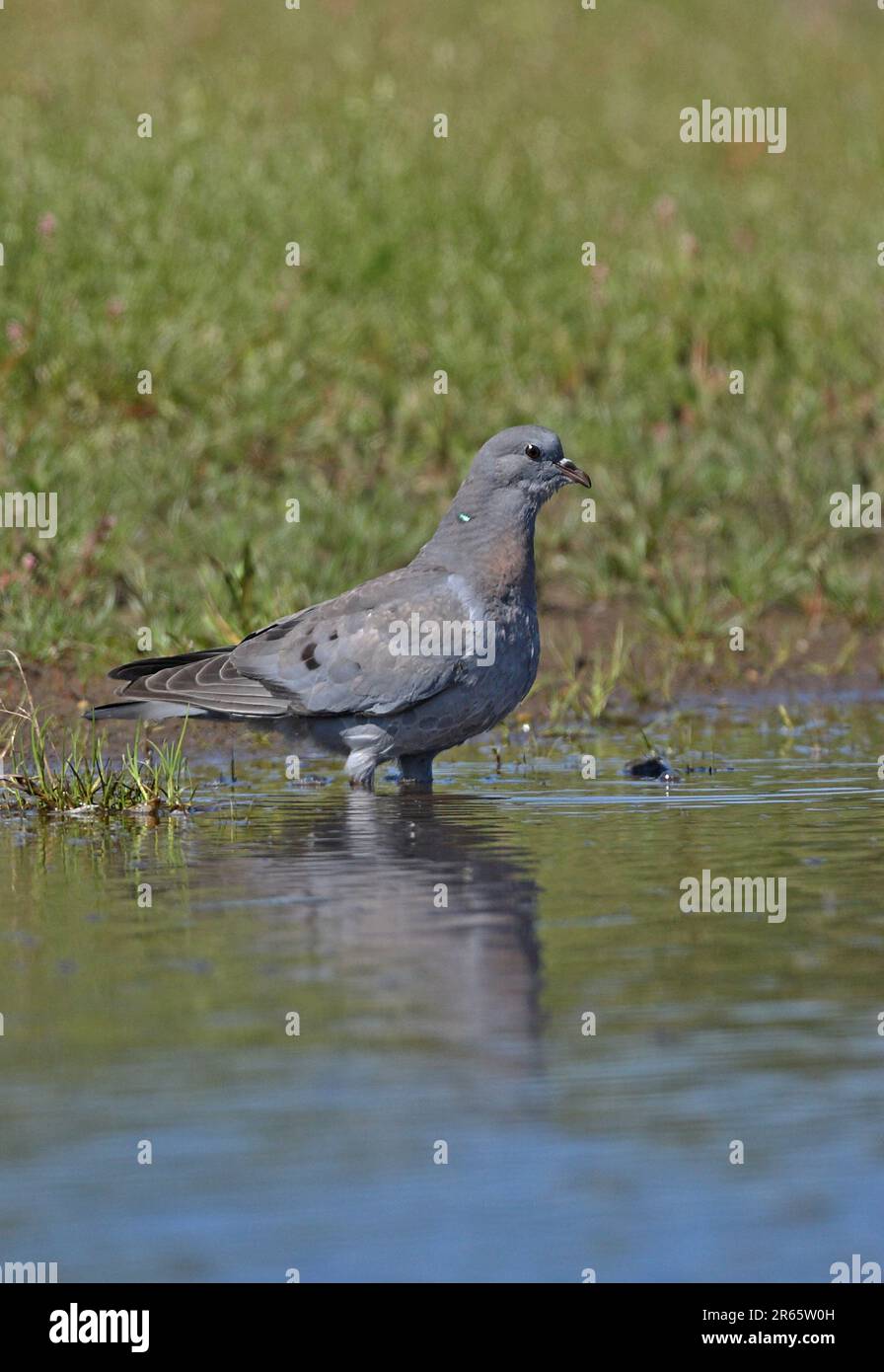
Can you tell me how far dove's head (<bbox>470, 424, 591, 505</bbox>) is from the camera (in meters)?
9.34

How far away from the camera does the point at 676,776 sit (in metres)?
9.31

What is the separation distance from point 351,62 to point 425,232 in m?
5.84

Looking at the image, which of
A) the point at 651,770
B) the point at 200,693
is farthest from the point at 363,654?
the point at 651,770

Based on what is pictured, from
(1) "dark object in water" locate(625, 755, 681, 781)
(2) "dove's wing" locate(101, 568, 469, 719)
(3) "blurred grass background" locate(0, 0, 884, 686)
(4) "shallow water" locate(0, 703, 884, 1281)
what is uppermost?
(3) "blurred grass background" locate(0, 0, 884, 686)

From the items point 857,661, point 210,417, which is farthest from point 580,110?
point 857,661

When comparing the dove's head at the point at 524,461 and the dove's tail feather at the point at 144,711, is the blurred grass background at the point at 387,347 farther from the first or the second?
the dove's head at the point at 524,461

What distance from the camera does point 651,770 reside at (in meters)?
9.31

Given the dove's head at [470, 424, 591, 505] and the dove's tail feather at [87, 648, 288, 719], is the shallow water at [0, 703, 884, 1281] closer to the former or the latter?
the dove's tail feather at [87, 648, 288, 719]

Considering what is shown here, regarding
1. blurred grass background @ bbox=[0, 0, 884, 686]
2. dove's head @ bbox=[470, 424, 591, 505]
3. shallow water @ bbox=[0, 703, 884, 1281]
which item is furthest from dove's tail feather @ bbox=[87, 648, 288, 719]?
blurred grass background @ bbox=[0, 0, 884, 686]

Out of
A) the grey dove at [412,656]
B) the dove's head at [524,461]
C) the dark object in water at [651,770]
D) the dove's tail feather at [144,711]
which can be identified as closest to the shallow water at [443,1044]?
the grey dove at [412,656]

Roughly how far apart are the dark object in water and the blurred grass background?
2.27m

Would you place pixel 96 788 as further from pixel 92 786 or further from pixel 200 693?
pixel 200 693

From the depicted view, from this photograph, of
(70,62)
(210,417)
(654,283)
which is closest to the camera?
(210,417)
